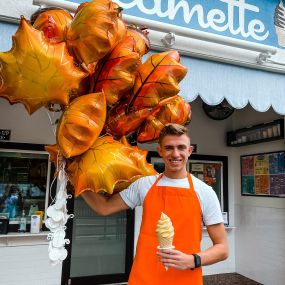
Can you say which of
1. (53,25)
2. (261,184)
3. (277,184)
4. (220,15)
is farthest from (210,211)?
(261,184)

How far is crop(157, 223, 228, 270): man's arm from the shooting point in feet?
4.42

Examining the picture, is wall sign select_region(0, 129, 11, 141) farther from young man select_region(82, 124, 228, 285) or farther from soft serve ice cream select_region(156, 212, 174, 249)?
soft serve ice cream select_region(156, 212, 174, 249)

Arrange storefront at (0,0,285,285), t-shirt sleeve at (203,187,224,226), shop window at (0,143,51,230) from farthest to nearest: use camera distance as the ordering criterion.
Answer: shop window at (0,143,51,230) < storefront at (0,0,285,285) < t-shirt sleeve at (203,187,224,226)

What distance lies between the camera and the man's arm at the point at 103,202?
165cm

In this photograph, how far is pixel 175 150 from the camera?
154cm

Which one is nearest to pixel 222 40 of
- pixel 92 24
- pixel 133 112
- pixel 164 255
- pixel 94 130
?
pixel 133 112

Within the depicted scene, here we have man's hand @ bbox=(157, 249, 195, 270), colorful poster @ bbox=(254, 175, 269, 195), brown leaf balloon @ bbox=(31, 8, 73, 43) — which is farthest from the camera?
colorful poster @ bbox=(254, 175, 269, 195)

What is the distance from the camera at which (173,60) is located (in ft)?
5.19

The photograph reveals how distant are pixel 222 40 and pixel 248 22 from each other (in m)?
0.57

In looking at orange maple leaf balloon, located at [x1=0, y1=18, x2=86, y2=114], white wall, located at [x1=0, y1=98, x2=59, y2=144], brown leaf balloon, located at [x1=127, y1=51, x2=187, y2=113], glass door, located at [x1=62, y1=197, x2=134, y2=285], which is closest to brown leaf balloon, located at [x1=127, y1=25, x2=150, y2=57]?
brown leaf balloon, located at [x1=127, y1=51, x2=187, y2=113]

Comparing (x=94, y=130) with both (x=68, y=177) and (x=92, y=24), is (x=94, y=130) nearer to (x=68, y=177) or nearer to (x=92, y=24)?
(x=68, y=177)

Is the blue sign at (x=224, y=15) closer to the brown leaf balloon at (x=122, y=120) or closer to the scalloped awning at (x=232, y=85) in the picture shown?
the scalloped awning at (x=232, y=85)

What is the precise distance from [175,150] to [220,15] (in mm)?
1871

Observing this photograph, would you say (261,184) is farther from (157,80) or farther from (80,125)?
(80,125)
